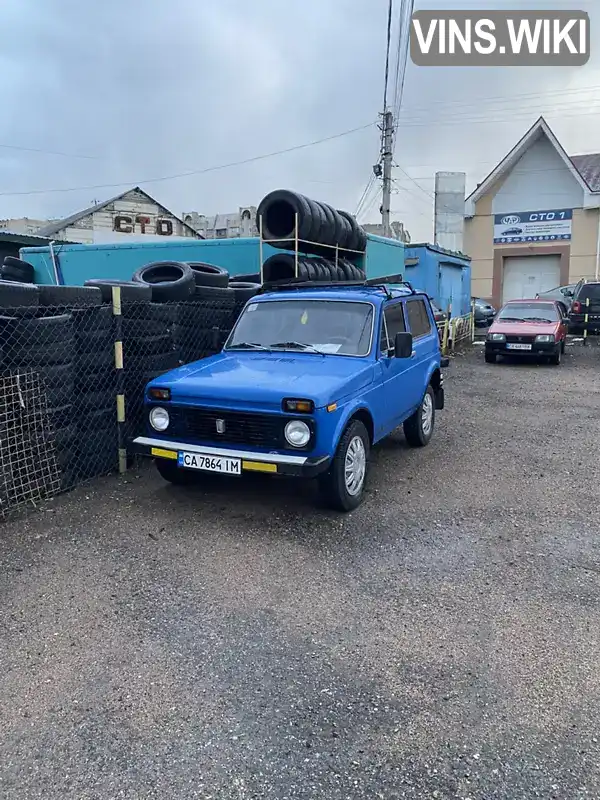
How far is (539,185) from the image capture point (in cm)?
2961

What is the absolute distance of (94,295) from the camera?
602cm

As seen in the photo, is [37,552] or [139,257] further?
[139,257]

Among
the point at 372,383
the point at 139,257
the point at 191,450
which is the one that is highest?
the point at 139,257

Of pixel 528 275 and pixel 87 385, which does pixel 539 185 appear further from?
pixel 87 385

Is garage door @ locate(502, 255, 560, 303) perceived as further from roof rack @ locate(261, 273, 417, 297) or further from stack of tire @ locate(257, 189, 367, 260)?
roof rack @ locate(261, 273, 417, 297)

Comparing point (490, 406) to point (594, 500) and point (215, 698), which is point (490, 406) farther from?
point (215, 698)

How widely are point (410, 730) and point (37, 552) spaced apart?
293 centimetres

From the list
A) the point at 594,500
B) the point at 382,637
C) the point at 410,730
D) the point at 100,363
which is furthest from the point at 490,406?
the point at 410,730

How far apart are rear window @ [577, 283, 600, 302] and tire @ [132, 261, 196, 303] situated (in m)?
15.0

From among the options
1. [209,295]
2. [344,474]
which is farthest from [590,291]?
[344,474]

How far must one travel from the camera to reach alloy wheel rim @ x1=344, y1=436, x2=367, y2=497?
16.6 ft

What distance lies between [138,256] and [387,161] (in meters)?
14.9

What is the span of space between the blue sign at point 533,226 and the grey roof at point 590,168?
5.84 feet

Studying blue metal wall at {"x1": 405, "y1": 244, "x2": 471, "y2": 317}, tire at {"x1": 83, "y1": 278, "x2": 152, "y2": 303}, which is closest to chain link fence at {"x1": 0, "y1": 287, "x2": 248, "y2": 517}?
tire at {"x1": 83, "y1": 278, "x2": 152, "y2": 303}
